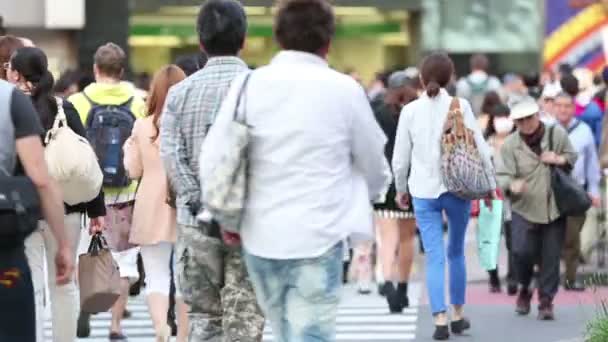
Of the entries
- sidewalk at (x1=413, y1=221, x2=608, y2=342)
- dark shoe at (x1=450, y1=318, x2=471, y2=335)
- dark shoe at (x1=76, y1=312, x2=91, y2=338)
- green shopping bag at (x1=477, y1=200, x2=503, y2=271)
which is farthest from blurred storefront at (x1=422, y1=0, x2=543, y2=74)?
dark shoe at (x1=76, y1=312, x2=91, y2=338)

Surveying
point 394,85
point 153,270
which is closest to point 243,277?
point 153,270

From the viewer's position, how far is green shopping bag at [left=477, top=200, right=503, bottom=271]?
12969mm

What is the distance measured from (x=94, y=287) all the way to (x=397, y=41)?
65.1ft

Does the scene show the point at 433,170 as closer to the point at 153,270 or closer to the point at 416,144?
the point at 416,144

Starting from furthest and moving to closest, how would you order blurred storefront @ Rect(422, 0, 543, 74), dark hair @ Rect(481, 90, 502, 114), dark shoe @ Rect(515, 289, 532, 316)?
blurred storefront @ Rect(422, 0, 543, 74) < dark hair @ Rect(481, 90, 502, 114) < dark shoe @ Rect(515, 289, 532, 316)

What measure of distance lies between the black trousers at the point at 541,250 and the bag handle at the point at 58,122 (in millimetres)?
4368

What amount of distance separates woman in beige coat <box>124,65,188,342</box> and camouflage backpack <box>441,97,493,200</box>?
2.01 m

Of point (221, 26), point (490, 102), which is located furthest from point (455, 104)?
point (490, 102)

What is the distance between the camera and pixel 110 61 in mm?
12078

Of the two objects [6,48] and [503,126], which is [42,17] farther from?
[6,48]

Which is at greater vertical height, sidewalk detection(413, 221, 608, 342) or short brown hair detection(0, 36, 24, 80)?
short brown hair detection(0, 36, 24, 80)

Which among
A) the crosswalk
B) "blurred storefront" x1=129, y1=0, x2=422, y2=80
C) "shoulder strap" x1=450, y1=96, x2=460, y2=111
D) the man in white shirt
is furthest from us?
"blurred storefront" x1=129, y1=0, x2=422, y2=80

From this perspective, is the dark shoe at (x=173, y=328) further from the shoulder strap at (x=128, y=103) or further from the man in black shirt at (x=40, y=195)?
the man in black shirt at (x=40, y=195)

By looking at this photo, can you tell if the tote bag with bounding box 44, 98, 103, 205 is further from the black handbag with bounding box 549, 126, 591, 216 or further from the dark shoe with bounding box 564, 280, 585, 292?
the dark shoe with bounding box 564, 280, 585, 292
